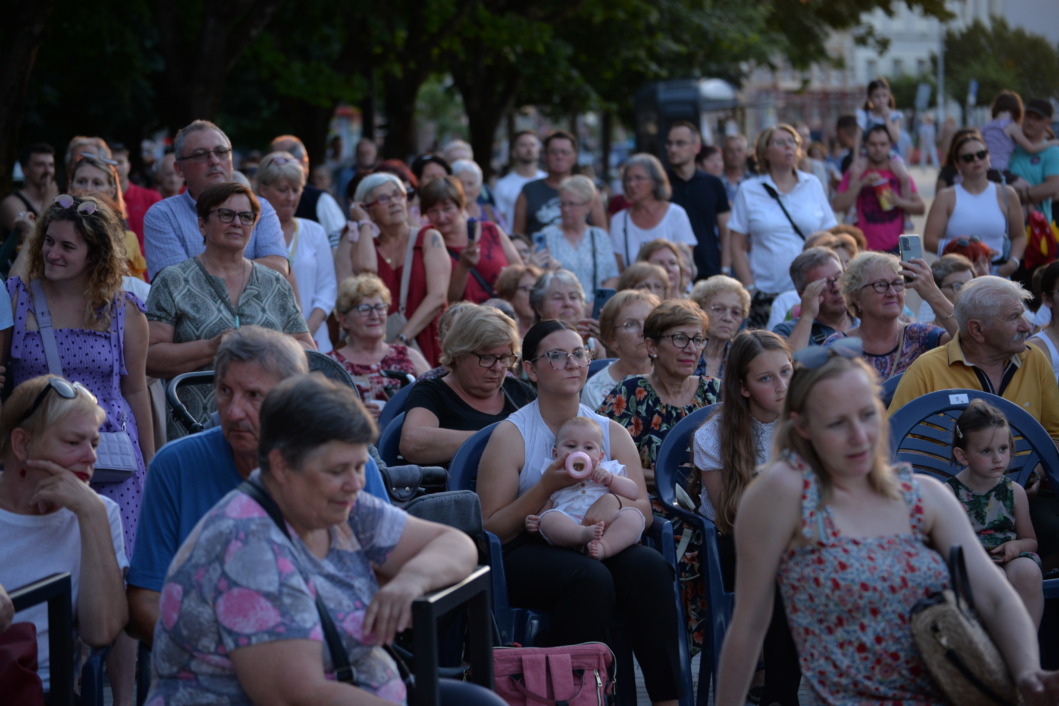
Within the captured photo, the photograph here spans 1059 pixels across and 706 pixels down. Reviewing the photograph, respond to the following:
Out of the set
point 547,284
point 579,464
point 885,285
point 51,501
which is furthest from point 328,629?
point 547,284

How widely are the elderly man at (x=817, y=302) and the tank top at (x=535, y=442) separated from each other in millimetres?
2009

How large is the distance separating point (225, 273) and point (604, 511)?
202 centimetres

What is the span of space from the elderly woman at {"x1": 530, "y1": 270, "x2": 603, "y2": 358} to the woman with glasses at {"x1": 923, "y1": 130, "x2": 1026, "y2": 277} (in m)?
3.13

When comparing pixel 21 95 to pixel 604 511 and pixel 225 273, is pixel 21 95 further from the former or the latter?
pixel 604 511

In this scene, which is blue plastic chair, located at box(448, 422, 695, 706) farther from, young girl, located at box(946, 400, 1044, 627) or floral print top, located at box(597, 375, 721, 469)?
young girl, located at box(946, 400, 1044, 627)

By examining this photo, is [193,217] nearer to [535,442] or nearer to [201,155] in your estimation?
[201,155]

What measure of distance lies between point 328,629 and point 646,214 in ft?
22.2

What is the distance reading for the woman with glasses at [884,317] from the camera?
19.6ft

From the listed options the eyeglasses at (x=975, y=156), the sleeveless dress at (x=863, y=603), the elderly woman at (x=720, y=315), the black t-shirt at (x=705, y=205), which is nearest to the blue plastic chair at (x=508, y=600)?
the sleeveless dress at (x=863, y=603)

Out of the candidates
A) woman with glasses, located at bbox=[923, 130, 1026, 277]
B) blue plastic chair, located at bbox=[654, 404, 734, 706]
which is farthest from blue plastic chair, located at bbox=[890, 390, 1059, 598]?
woman with glasses, located at bbox=[923, 130, 1026, 277]

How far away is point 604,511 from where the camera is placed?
4586 millimetres

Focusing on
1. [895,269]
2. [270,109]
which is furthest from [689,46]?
[895,269]

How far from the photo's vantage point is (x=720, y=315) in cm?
670

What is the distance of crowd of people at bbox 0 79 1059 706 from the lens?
2979 millimetres
